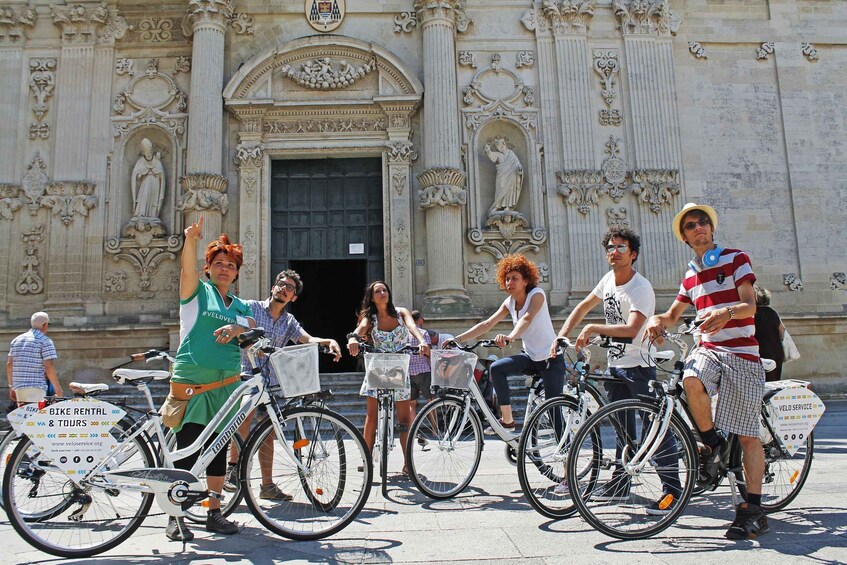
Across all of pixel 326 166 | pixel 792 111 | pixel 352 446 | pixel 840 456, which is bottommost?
pixel 840 456

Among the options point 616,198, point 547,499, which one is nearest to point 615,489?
point 547,499

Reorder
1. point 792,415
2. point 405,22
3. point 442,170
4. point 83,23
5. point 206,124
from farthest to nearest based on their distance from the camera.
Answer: point 405,22, point 83,23, point 206,124, point 442,170, point 792,415

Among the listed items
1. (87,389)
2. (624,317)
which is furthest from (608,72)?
(87,389)

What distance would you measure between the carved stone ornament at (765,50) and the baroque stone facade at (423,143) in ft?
0.17

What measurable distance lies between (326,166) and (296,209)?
1.19 meters

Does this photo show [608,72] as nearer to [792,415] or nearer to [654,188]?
[654,188]

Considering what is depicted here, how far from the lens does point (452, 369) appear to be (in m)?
5.30

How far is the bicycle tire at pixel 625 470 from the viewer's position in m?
3.98

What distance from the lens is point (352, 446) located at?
4246mm

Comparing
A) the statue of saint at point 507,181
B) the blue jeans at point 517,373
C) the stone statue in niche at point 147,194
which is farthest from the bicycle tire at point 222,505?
the stone statue in niche at point 147,194

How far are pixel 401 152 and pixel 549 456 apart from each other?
10.5 metres

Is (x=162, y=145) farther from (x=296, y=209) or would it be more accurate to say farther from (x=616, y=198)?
(x=616, y=198)

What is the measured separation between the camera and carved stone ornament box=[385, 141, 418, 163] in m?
14.3

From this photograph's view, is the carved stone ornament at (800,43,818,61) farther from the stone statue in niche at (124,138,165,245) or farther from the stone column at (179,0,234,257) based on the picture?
the stone statue in niche at (124,138,165,245)
